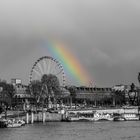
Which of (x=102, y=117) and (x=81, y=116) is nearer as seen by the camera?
(x=102, y=117)

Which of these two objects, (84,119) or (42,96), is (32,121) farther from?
(42,96)

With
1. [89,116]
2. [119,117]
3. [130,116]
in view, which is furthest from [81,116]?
[130,116]

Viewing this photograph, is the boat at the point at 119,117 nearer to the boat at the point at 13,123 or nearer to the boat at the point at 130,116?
the boat at the point at 130,116

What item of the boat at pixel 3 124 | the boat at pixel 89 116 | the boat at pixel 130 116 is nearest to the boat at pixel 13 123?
the boat at pixel 3 124

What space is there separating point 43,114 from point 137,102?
64.8 m

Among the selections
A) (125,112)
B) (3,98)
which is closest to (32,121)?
(3,98)

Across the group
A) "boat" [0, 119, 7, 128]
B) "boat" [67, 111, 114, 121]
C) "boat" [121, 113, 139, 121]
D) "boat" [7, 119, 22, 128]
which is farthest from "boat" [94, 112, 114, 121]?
"boat" [0, 119, 7, 128]

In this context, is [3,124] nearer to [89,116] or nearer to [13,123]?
[13,123]

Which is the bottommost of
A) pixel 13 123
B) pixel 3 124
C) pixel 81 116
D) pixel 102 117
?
pixel 3 124

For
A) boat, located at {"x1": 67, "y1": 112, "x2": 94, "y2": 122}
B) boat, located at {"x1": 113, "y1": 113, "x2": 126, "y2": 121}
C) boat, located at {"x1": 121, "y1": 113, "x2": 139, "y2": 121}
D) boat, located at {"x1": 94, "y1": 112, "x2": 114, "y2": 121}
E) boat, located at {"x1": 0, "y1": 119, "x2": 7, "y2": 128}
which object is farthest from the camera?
boat, located at {"x1": 121, "y1": 113, "x2": 139, "y2": 121}

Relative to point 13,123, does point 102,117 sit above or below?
above

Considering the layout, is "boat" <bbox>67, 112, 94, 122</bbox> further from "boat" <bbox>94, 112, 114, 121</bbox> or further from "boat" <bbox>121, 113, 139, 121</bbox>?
"boat" <bbox>121, 113, 139, 121</bbox>

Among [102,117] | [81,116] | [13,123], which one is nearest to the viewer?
[13,123]

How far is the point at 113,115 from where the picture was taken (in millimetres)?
134500
